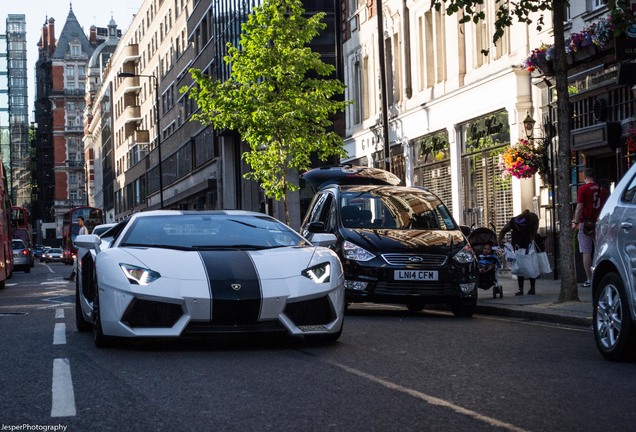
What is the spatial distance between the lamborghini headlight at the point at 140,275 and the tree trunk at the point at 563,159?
7.57m

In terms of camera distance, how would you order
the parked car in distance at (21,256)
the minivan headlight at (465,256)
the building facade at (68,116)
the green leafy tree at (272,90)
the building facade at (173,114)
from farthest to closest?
the building facade at (68,116) → the building facade at (173,114) → the parked car in distance at (21,256) → the green leafy tree at (272,90) → the minivan headlight at (465,256)

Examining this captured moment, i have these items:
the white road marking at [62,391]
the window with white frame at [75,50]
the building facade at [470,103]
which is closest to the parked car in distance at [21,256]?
the building facade at [470,103]

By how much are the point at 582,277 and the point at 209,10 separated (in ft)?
158

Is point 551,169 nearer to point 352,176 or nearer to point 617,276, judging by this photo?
point 352,176

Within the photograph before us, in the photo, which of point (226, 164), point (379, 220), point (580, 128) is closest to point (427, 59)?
point (580, 128)

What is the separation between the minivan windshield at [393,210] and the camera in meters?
16.7

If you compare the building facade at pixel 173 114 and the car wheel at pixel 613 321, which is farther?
the building facade at pixel 173 114

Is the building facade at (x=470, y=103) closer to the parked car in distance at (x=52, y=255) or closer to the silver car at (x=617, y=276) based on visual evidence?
the silver car at (x=617, y=276)

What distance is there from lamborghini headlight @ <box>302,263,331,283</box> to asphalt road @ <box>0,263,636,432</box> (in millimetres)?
615

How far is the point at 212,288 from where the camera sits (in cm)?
1023

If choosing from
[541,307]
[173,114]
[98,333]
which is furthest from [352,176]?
[173,114]

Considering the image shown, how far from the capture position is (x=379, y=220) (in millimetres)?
16844

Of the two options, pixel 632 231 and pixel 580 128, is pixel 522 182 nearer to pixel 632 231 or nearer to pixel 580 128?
pixel 580 128

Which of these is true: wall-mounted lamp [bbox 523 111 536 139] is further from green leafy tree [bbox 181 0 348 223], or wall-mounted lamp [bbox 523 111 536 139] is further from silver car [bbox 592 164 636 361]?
silver car [bbox 592 164 636 361]
